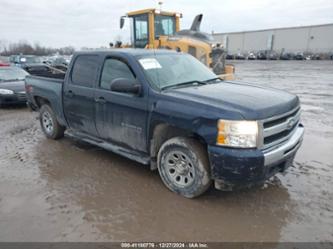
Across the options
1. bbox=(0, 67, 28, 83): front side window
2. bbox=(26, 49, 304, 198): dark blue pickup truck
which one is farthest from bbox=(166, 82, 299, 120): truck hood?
bbox=(0, 67, 28, 83): front side window

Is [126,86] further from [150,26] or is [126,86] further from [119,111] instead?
[150,26]

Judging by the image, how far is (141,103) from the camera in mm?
3883

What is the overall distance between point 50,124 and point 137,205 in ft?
11.7

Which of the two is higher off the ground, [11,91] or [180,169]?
[11,91]

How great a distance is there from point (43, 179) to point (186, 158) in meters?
2.31

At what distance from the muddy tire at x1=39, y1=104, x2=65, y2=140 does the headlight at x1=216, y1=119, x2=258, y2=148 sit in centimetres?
402

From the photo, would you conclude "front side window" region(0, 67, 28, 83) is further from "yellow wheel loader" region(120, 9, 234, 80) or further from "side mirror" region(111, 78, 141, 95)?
"side mirror" region(111, 78, 141, 95)

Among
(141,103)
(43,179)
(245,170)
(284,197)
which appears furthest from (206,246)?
(43,179)

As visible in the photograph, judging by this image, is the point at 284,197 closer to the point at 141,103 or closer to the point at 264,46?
the point at 141,103

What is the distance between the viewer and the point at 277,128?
3.37m

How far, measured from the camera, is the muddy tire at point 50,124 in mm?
5945

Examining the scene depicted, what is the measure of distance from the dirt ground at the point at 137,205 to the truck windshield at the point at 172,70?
1506 mm

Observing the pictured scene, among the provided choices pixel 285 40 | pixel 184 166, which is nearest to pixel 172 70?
pixel 184 166

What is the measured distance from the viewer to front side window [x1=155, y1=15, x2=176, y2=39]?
36.8ft
